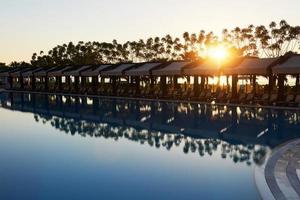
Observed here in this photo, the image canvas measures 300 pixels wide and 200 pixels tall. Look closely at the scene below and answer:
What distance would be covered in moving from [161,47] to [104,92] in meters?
30.7

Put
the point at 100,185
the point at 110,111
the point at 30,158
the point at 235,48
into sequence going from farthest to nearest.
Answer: the point at 235,48
the point at 110,111
the point at 30,158
the point at 100,185

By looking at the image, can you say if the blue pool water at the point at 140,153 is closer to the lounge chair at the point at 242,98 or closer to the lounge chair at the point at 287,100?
the lounge chair at the point at 287,100

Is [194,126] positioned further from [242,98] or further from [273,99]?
[242,98]

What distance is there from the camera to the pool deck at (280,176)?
6.54 metres

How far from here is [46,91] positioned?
40781 mm

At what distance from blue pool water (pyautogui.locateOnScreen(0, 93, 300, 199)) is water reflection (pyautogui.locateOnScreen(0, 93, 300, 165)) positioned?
0.03m

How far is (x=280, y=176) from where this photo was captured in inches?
295

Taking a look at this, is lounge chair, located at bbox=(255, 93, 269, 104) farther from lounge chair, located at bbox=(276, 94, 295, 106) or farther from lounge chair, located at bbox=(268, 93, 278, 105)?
lounge chair, located at bbox=(276, 94, 295, 106)

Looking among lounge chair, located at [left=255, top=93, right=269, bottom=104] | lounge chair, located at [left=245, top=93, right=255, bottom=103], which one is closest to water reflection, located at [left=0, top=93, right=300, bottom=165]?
lounge chair, located at [left=255, top=93, right=269, bottom=104]

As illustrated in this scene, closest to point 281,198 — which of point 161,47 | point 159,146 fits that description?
point 159,146

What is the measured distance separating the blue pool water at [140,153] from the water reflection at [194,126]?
0.03m

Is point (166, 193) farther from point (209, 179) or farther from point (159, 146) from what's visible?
point (159, 146)

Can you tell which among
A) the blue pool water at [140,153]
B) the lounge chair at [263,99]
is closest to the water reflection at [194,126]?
the blue pool water at [140,153]

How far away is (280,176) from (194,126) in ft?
27.3
